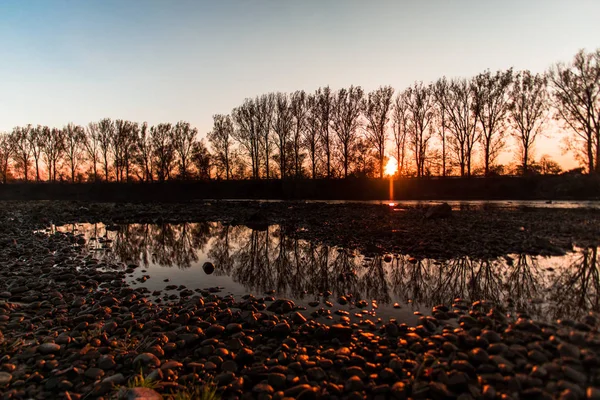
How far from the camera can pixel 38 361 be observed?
452 centimetres

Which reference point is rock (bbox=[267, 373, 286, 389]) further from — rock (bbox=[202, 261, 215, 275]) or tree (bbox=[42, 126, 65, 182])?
tree (bbox=[42, 126, 65, 182])

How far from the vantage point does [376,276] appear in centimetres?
875

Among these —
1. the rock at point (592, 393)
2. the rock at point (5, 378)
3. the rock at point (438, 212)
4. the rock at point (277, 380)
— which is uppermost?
the rock at point (438, 212)

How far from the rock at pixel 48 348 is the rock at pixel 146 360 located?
1.39 m

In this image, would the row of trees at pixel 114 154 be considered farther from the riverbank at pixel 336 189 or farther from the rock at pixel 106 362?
the rock at pixel 106 362

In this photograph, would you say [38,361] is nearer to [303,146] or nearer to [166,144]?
[303,146]

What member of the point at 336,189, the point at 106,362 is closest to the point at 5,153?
the point at 336,189

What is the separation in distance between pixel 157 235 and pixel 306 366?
1569cm

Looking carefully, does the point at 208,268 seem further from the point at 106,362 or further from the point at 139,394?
the point at 139,394

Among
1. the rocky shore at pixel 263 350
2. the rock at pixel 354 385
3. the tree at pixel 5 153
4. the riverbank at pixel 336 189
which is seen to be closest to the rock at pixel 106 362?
the rocky shore at pixel 263 350

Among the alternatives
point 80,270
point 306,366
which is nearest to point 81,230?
point 80,270

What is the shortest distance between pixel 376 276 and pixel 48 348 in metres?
7.03

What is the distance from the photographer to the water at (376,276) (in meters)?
6.68

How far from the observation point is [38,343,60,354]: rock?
483 cm
